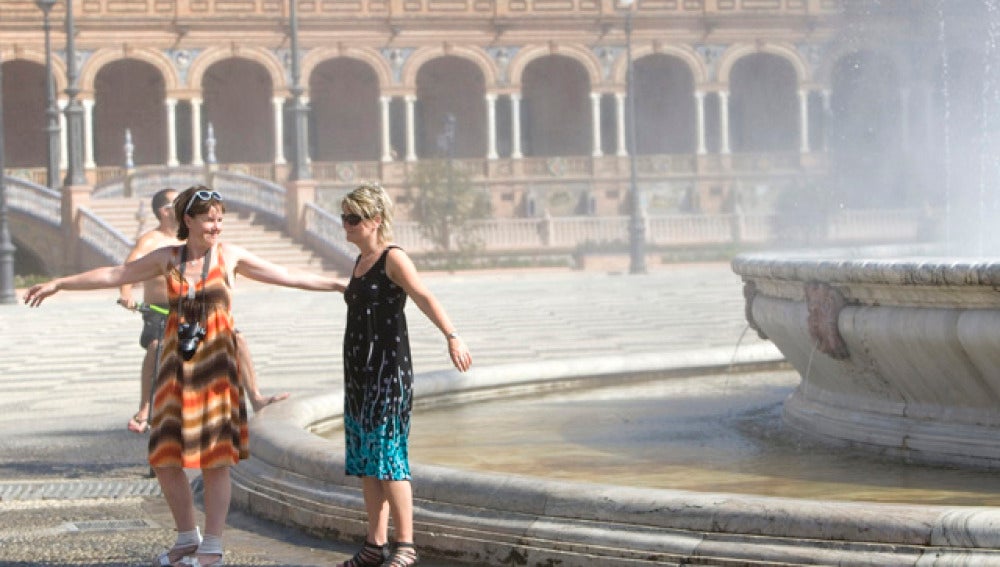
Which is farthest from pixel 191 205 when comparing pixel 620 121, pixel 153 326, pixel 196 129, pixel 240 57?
pixel 620 121

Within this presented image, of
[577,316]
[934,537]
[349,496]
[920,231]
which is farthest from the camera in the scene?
[920,231]

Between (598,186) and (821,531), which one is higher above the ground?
(598,186)

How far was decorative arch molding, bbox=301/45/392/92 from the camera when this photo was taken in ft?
161

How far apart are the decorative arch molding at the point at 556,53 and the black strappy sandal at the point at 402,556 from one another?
45.8 metres

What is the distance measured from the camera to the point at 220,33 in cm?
4862

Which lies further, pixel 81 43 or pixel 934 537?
pixel 81 43

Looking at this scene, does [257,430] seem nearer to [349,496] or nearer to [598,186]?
[349,496]

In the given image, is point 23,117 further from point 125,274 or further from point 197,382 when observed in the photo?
point 197,382

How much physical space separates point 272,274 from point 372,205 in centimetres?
56

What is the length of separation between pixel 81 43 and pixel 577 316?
95.7ft

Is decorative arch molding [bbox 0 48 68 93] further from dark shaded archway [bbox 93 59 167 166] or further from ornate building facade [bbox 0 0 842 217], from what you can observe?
dark shaded archway [bbox 93 59 167 166]

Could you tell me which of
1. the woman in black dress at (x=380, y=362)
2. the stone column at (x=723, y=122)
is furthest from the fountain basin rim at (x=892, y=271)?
the stone column at (x=723, y=122)

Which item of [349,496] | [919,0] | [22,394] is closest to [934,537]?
[349,496]

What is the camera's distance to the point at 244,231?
37094 mm
